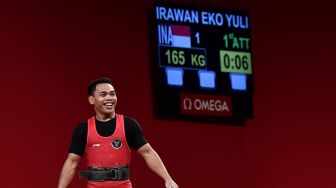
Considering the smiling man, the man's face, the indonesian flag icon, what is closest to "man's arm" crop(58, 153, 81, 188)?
the smiling man

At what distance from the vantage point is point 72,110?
321 inches

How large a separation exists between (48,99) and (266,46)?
2282mm

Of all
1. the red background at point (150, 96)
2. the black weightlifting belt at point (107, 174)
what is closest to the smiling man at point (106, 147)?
the black weightlifting belt at point (107, 174)

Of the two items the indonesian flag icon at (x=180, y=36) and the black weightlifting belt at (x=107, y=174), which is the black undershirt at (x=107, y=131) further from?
the indonesian flag icon at (x=180, y=36)

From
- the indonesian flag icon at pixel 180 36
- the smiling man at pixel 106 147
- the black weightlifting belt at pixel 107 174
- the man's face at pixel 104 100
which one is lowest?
the black weightlifting belt at pixel 107 174

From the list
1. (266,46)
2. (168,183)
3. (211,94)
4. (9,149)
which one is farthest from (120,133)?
(266,46)

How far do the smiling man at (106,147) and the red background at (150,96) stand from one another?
1.77 meters

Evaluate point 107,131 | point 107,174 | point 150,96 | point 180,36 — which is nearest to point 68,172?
point 107,174

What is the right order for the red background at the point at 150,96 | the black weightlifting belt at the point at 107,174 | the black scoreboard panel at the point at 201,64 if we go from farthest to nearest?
the black scoreboard panel at the point at 201,64 < the red background at the point at 150,96 < the black weightlifting belt at the point at 107,174

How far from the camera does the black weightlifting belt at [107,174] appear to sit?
613cm

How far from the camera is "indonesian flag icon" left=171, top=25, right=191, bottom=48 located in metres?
8.58

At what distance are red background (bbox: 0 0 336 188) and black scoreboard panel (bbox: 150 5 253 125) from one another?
5.2 inches

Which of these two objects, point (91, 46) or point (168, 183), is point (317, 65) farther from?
point (168, 183)

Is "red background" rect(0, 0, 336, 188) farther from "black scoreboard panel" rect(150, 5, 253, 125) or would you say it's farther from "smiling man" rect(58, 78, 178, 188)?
"smiling man" rect(58, 78, 178, 188)
